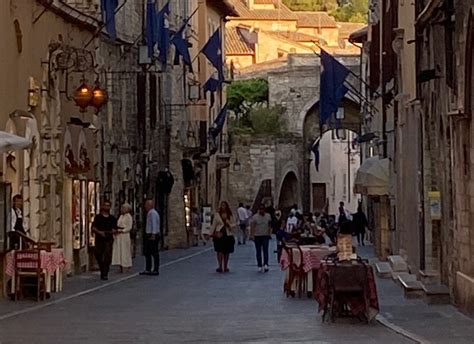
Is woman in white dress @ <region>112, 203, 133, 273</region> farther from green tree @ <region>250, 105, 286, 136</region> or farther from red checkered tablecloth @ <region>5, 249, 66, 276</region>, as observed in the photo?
green tree @ <region>250, 105, 286, 136</region>

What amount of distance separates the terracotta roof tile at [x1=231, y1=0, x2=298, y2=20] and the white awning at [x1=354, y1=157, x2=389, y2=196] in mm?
84949

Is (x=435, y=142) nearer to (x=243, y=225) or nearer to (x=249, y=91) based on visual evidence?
(x=243, y=225)

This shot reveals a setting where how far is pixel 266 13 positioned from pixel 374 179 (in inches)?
3658

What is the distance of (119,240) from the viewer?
34.7m

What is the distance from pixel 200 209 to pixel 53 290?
36595mm

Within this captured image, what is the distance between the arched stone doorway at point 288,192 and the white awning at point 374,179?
140 ft

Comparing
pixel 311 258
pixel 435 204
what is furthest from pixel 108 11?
pixel 435 204

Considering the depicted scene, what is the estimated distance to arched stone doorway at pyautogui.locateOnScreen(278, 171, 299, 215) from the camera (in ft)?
278

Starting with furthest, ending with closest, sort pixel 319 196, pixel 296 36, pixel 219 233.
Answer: pixel 296 36 < pixel 319 196 < pixel 219 233

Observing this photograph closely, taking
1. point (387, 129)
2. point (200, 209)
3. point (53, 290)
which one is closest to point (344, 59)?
point (200, 209)

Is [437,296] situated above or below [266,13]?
below

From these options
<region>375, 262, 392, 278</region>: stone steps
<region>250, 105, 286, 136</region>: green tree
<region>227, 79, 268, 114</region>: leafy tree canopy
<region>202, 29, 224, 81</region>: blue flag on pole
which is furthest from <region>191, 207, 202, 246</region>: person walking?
<region>227, 79, 268, 114</region>: leafy tree canopy

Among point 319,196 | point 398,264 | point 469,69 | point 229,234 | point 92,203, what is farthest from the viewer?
point 319,196

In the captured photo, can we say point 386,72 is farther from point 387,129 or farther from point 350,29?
point 350,29
